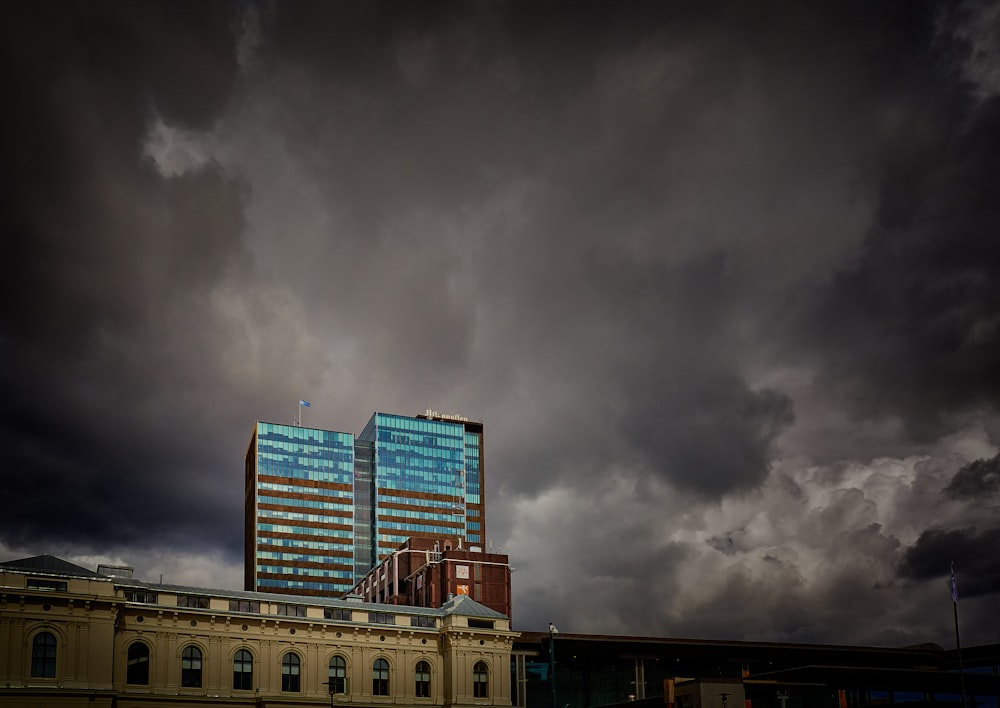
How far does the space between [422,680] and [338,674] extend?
909 cm

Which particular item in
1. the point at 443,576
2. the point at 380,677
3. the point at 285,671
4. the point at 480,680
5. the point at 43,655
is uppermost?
the point at 443,576

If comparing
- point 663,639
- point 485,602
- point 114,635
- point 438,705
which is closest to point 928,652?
point 663,639

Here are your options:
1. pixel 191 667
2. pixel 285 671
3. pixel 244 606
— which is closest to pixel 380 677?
pixel 285 671

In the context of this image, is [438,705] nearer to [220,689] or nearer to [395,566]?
[220,689]

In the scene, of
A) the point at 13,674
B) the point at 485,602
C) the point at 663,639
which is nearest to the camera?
the point at 13,674

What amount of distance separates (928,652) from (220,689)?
115279 mm

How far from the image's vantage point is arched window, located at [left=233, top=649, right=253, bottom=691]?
3349 inches

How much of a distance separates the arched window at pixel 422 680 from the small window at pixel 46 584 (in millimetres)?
34848

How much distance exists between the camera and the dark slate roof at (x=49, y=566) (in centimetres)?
7719

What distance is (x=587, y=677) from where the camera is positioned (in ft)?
448

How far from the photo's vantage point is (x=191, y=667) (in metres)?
83.1

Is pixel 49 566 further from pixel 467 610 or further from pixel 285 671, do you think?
pixel 467 610

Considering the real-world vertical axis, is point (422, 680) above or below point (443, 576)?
below

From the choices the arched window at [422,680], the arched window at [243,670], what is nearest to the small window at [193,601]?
the arched window at [243,670]
